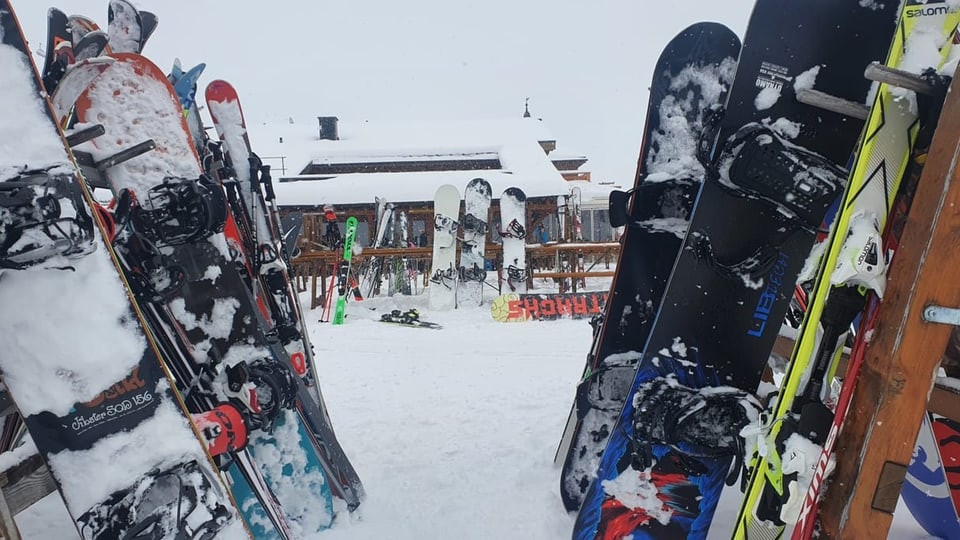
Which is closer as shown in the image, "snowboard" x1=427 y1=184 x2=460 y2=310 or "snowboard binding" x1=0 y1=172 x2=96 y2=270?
"snowboard binding" x1=0 y1=172 x2=96 y2=270

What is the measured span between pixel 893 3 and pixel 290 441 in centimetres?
244

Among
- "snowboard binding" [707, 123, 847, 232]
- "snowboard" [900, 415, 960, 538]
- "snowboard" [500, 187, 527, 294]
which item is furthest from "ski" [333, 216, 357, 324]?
"snowboard binding" [707, 123, 847, 232]

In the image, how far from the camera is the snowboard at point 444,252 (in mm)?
8984

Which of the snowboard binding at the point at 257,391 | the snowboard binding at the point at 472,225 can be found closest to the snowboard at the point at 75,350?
the snowboard binding at the point at 257,391

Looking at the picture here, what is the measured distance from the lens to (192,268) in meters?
2.05

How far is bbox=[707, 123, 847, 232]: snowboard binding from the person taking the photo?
53.3 inches

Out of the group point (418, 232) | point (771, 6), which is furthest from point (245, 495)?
point (418, 232)

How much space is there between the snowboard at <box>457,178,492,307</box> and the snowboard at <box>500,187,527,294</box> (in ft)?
1.23

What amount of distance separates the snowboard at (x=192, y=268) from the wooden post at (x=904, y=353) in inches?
67.8

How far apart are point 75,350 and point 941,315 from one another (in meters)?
1.91

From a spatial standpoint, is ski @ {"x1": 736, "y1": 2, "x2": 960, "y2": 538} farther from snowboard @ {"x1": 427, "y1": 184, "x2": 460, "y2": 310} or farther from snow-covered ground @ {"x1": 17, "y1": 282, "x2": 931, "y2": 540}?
snowboard @ {"x1": 427, "y1": 184, "x2": 460, "y2": 310}

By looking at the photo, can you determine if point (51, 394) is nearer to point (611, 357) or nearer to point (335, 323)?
point (611, 357)

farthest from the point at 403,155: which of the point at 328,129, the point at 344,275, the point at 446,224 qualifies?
the point at 344,275

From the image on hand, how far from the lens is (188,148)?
215 cm
